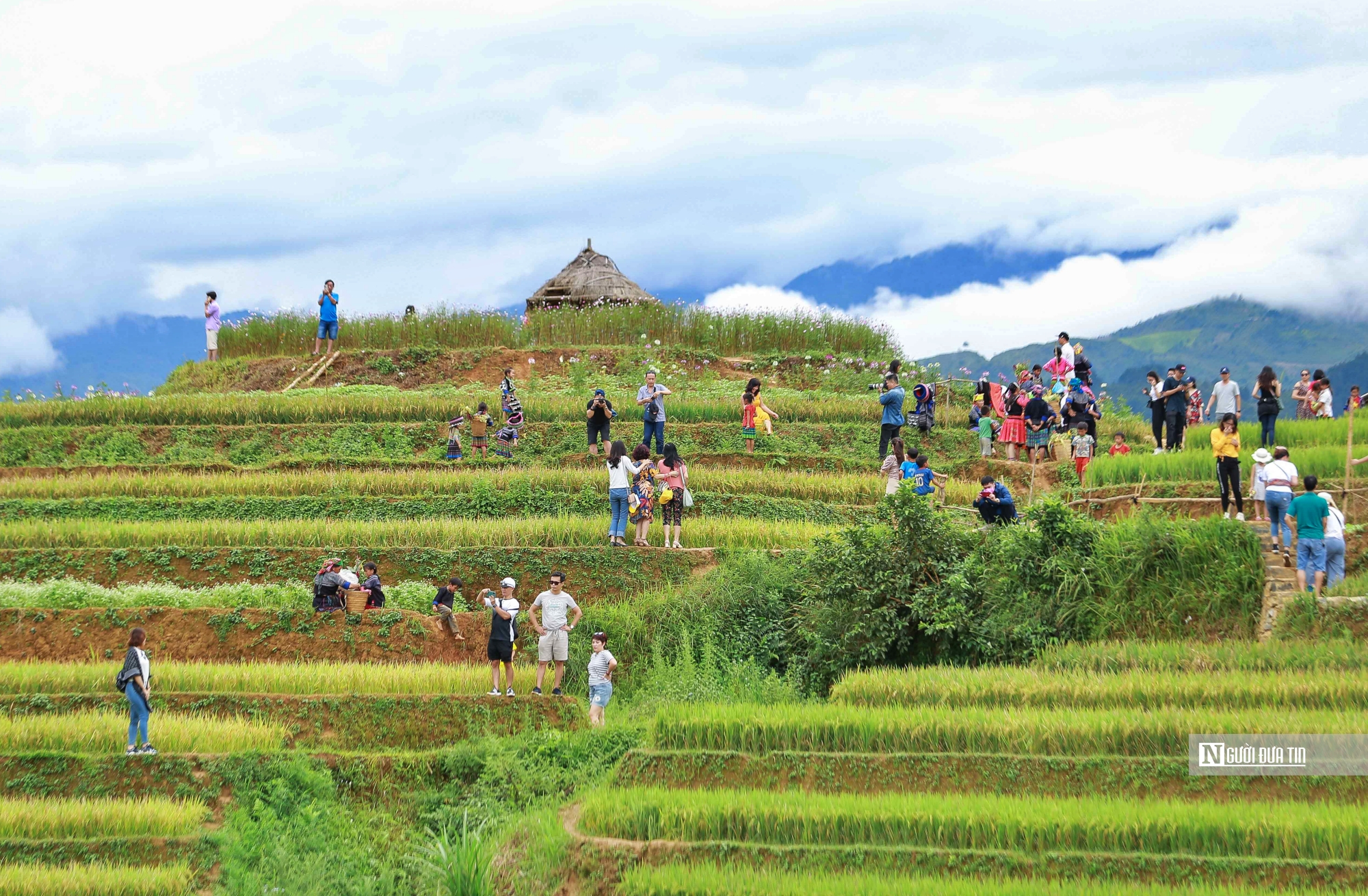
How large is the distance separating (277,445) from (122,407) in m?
4.95

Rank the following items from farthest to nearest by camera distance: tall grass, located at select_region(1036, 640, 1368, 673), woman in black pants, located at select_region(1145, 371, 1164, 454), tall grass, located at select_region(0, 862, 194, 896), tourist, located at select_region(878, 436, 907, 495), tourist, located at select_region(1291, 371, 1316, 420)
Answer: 1. tourist, located at select_region(1291, 371, 1316, 420)
2. woman in black pants, located at select_region(1145, 371, 1164, 454)
3. tourist, located at select_region(878, 436, 907, 495)
4. tall grass, located at select_region(1036, 640, 1368, 673)
5. tall grass, located at select_region(0, 862, 194, 896)

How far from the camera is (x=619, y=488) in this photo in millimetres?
19531

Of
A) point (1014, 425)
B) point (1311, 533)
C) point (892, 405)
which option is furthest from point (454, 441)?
point (1311, 533)

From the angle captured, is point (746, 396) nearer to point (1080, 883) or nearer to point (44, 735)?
point (44, 735)

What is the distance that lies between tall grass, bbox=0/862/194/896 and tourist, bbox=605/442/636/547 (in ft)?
29.6

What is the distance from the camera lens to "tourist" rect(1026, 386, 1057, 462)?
25000 mm

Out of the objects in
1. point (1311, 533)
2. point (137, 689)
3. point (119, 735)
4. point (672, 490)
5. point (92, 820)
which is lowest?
point (92, 820)

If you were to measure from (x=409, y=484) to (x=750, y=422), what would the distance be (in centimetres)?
723

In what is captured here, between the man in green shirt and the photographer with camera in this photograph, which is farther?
the photographer with camera

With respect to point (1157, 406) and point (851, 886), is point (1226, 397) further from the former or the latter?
point (851, 886)

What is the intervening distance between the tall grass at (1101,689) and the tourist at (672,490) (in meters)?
5.53

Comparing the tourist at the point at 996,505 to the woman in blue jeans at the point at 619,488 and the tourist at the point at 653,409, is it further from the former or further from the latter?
the tourist at the point at 653,409

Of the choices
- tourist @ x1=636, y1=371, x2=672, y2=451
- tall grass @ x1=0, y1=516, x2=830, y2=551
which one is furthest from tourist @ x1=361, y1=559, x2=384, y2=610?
tourist @ x1=636, y1=371, x2=672, y2=451

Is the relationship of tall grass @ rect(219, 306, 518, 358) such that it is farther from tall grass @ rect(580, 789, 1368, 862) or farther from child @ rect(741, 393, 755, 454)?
tall grass @ rect(580, 789, 1368, 862)
